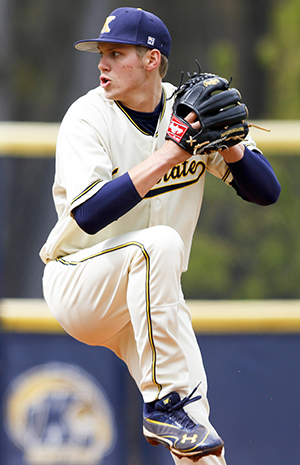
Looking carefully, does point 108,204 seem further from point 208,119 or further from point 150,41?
point 150,41

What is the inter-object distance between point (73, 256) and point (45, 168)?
217 centimetres

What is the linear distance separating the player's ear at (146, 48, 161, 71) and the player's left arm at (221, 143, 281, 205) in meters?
0.43

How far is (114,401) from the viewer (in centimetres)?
439

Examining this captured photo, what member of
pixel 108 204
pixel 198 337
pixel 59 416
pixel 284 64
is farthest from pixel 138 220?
pixel 284 64

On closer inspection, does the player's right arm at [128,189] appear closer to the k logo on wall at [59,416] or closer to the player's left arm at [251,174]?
the player's left arm at [251,174]

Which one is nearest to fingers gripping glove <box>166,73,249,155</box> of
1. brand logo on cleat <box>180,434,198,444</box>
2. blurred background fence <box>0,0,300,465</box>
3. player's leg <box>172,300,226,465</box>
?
player's leg <box>172,300,226,465</box>

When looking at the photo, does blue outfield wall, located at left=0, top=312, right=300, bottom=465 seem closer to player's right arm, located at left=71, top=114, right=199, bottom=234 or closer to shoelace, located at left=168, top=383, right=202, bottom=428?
shoelace, located at left=168, top=383, right=202, bottom=428

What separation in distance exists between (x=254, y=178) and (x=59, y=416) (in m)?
2.54

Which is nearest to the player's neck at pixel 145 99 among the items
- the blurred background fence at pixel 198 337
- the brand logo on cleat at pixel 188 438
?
the brand logo on cleat at pixel 188 438

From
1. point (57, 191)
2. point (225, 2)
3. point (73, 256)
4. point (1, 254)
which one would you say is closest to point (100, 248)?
point (73, 256)

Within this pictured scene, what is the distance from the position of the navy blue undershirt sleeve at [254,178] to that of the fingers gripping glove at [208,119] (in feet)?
0.63

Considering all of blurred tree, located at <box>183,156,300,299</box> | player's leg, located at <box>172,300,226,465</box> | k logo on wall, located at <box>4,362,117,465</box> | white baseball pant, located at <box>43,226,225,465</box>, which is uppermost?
white baseball pant, located at <box>43,226,225,465</box>

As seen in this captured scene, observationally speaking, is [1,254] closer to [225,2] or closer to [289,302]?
[289,302]

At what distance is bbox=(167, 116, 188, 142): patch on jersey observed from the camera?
88.0 inches
